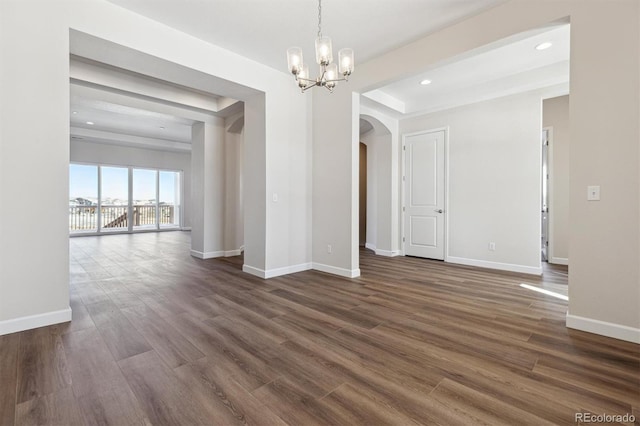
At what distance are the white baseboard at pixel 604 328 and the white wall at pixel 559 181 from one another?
3.46 m

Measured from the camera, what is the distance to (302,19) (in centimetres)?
306

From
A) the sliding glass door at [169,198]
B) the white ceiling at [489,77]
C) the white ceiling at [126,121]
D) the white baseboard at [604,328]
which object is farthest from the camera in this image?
the sliding glass door at [169,198]

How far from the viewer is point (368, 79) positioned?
4008 millimetres

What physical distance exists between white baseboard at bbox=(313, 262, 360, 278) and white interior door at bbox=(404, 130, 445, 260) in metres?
2.10

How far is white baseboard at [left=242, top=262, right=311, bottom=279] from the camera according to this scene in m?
4.19

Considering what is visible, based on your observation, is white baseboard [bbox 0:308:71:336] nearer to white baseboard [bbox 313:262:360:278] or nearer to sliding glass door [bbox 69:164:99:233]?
white baseboard [bbox 313:262:360:278]

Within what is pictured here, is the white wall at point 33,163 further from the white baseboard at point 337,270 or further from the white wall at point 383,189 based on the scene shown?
the white wall at point 383,189

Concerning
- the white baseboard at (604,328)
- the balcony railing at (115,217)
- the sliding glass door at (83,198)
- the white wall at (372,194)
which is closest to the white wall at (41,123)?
the white baseboard at (604,328)

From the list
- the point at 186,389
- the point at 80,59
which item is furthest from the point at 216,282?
the point at 80,59

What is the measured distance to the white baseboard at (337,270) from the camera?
4217 millimetres

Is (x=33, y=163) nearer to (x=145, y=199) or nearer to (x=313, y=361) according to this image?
(x=313, y=361)

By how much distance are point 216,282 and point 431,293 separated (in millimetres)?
2789

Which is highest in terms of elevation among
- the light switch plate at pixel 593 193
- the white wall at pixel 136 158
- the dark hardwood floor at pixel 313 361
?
the white wall at pixel 136 158

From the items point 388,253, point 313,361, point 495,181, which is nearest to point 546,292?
point 495,181
